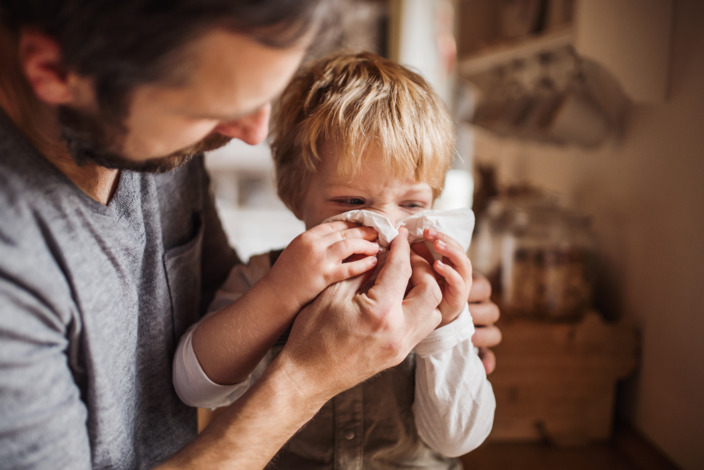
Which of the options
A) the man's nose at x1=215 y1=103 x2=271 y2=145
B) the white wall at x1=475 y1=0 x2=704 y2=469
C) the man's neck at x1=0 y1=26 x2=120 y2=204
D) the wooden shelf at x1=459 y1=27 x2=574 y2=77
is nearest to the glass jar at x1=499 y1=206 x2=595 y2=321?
the white wall at x1=475 y1=0 x2=704 y2=469

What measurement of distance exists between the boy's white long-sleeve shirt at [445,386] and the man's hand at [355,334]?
0.35ft

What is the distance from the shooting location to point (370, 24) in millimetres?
4488

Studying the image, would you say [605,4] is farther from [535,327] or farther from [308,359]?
[308,359]

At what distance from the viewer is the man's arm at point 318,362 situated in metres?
0.73

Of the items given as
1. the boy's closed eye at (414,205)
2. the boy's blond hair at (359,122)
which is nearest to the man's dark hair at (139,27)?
the boy's blond hair at (359,122)

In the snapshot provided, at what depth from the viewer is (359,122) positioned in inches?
35.4

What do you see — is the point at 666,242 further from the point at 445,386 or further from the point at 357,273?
the point at 357,273

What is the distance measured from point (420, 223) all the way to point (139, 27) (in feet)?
1.67

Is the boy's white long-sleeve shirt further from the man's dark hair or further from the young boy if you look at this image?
the man's dark hair

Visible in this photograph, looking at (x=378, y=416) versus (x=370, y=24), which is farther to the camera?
(x=370, y=24)

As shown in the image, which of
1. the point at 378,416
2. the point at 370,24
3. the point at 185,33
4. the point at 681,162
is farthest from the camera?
the point at 370,24

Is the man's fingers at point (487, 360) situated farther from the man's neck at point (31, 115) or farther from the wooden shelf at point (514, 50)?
the wooden shelf at point (514, 50)

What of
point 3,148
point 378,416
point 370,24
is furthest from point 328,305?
point 370,24

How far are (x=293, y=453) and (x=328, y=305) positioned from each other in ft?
1.27
